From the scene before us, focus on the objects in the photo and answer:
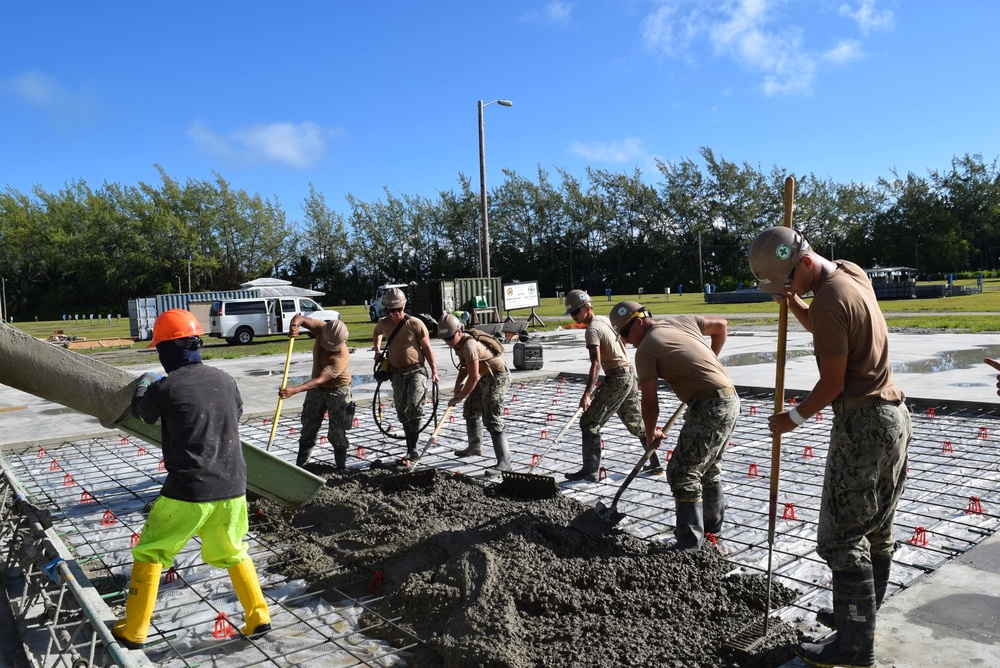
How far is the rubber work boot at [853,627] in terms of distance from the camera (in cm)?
256

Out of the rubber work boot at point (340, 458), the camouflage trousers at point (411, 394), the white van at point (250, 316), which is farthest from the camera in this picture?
the white van at point (250, 316)

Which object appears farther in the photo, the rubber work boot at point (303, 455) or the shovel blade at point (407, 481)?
the rubber work boot at point (303, 455)

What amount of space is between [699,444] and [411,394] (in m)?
2.96

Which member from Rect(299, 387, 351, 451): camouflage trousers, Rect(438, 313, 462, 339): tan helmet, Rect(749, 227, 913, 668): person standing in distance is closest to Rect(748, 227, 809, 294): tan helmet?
Rect(749, 227, 913, 668): person standing in distance

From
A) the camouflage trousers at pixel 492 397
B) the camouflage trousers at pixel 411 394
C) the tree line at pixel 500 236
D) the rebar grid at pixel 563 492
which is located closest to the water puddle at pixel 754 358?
the rebar grid at pixel 563 492

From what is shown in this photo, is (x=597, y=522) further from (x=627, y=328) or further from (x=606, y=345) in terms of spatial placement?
(x=606, y=345)

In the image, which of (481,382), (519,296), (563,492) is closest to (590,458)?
(563,492)

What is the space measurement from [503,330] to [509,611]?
15.7 metres

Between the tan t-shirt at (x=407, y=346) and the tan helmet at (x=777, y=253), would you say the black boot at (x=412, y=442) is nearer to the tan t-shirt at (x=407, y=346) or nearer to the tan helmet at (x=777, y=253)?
the tan t-shirt at (x=407, y=346)

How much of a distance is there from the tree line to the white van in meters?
27.4

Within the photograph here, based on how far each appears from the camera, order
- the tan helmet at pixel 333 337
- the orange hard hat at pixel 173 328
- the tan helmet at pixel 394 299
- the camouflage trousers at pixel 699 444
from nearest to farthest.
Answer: the orange hard hat at pixel 173 328, the camouflage trousers at pixel 699 444, the tan helmet at pixel 333 337, the tan helmet at pixel 394 299

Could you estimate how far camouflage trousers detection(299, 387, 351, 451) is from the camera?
229 inches

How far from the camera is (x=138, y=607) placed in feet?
9.55

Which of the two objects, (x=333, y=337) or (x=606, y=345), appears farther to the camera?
(x=333, y=337)
